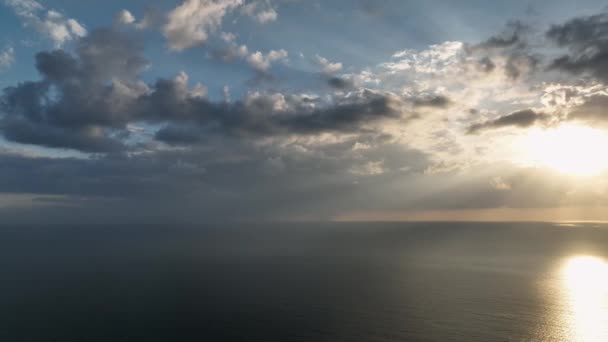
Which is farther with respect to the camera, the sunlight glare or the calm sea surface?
the sunlight glare

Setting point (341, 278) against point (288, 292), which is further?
point (341, 278)

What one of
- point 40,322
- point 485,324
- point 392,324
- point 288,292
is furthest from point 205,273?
point 485,324

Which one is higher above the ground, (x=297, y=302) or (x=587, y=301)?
(x=297, y=302)

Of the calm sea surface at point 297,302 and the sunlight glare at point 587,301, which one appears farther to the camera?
the sunlight glare at point 587,301

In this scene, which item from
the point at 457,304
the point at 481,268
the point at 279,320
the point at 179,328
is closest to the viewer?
the point at 179,328

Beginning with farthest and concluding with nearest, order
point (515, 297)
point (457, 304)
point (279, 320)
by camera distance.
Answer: point (515, 297) < point (457, 304) < point (279, 320)

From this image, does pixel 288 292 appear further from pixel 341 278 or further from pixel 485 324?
pixel 485 324

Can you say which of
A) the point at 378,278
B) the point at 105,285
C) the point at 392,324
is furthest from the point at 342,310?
the point at 105,285

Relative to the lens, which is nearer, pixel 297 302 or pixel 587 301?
pixel 297 302

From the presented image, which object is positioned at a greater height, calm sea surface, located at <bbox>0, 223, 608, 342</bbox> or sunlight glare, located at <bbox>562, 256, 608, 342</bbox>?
calm sea surface, located at <bbox>0, 223, 608, 342</bbox>

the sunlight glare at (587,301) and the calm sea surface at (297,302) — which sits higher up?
the calm sea surface at (297,302)
